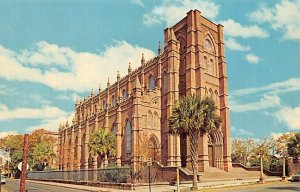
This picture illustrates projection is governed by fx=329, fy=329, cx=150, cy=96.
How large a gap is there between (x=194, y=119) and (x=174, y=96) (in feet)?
71.4

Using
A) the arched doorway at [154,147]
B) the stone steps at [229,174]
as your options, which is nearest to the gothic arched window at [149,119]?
the arched doorway at [154,147]

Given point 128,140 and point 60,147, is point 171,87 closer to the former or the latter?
point 128,140

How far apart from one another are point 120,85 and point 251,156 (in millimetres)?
32458

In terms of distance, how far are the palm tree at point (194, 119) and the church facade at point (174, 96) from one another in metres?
15.4

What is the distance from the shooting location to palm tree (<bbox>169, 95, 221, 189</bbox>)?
28578 mm

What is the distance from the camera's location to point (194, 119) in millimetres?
28594

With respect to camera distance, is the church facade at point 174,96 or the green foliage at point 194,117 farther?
the church facade at point 174,96

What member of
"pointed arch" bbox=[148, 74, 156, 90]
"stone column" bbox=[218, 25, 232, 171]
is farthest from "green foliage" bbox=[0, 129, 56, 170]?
"stone column" bbox=[218, 25, 232, 171]

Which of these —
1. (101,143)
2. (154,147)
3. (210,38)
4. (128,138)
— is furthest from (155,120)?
(210,38)

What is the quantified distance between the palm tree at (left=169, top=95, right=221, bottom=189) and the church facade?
15.4 meters

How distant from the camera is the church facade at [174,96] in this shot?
1917 inches

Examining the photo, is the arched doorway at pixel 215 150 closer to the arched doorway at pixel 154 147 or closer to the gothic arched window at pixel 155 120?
the arched doorway at pixel 154 147

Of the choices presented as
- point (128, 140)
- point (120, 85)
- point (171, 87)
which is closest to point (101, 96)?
point (120, 85)

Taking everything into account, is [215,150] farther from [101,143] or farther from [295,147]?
[101,143]
